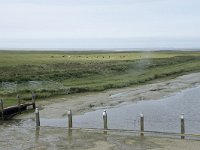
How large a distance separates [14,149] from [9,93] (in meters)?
22.9

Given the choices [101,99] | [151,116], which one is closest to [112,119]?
[151,116]

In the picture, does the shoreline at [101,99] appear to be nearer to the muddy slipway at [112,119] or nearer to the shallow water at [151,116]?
the muddy slipway at [112,119]

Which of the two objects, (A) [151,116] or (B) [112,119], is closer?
(B) [112,119]

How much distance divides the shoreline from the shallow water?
172 cm

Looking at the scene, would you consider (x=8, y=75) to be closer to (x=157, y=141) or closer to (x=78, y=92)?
(x=78, y=92)

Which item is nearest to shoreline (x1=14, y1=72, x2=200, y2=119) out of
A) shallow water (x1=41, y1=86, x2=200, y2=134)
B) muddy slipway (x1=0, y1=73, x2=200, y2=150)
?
muddy slipway (x1=0, y1=73, x2=200, y2=150)

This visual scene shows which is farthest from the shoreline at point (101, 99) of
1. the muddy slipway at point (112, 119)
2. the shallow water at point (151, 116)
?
the shallow water at point (151, 116)

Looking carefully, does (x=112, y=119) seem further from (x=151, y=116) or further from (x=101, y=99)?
(x=101, y=99)

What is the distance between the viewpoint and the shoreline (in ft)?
110

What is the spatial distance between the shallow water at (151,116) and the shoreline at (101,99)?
1715 mm

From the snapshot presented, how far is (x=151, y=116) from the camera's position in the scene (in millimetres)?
30141

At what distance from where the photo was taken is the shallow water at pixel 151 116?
85.3 ft

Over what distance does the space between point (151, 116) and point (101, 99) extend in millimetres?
11393

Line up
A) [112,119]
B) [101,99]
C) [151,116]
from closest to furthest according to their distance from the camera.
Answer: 1. [112,119]
2. [151,116]
3. [101,99]
